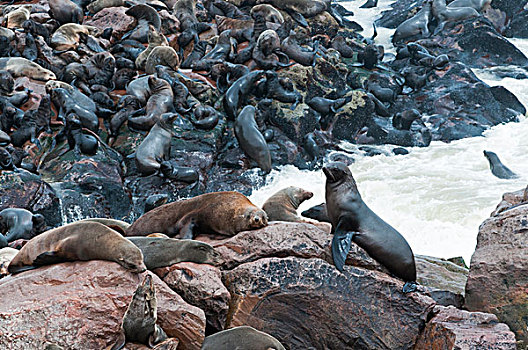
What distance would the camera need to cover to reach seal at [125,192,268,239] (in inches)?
199

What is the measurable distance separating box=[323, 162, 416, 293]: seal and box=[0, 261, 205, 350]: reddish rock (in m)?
1.49

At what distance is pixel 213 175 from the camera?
10492 mm

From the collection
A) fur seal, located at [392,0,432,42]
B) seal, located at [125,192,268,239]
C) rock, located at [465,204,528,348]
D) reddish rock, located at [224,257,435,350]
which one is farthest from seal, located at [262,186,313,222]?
fur seal, located at [392,0,432,42]

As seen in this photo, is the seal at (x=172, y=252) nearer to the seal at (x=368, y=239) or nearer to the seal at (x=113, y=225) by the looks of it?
the seal at (x=113, y=225)

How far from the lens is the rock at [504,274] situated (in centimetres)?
468

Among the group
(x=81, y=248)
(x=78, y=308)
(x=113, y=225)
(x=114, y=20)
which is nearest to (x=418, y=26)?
(x=114, y=20)

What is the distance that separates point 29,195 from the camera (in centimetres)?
842

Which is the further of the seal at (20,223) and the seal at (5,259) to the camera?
the seal at (20,223)

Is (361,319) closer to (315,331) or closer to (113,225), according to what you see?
(315,331)

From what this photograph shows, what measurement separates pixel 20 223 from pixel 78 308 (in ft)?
15.0

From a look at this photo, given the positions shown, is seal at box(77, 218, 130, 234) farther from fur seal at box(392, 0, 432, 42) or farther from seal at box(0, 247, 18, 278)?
fur seal at box(392, 0, 432, 42)

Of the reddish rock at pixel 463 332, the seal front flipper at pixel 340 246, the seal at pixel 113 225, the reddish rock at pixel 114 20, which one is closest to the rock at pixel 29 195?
the seal at pixel 113 225

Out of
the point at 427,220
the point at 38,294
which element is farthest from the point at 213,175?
the point at 38,294

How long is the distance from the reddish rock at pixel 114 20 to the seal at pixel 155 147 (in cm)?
586
